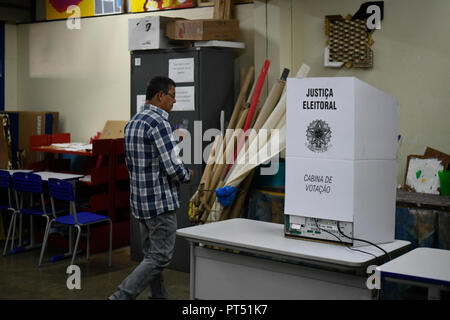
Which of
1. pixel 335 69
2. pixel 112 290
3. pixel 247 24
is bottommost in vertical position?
pixel 112 290

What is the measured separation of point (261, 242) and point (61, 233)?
3.99 meters

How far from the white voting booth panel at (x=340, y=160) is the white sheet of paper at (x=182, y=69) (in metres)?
2.57

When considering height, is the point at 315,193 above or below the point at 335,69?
below

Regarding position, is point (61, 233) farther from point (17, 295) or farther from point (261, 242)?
point (261, 242)

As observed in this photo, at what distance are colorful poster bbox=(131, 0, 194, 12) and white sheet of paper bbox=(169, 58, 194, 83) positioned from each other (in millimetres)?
1013

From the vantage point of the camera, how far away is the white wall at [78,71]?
7109 millimetres

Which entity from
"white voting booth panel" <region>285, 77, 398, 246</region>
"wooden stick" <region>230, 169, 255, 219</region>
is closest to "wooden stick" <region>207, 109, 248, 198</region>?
"wooden stick" <region>230, 169, 255, 219</region>

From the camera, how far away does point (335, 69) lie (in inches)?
204

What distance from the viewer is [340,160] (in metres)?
2.86

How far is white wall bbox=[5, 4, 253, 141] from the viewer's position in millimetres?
7109

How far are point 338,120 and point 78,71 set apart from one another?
5393 millimetres

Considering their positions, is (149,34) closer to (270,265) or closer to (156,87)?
(156,87)

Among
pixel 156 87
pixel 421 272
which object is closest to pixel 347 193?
pixel 421 272

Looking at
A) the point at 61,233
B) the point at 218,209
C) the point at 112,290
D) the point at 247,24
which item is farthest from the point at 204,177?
the point at 61,233
